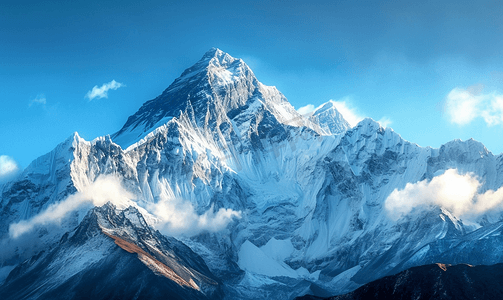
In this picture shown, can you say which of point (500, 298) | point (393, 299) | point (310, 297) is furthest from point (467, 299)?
point (310, 297)

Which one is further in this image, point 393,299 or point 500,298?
point 393,299

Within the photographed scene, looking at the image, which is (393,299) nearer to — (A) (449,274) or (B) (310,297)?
(A) (449,274)

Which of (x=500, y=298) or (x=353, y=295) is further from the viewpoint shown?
(x=353, y=295)

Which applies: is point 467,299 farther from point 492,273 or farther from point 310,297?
point 310,297

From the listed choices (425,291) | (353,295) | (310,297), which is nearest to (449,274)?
(425,291)

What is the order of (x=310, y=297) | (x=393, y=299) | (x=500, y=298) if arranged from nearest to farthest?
(x=500, y=298), (x=393, y=299), (x=310, y=297)

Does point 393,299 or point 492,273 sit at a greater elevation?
point 492,273

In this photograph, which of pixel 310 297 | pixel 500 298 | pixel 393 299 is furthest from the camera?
pixel 310 297

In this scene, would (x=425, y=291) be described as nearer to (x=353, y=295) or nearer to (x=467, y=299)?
(x=467, y=299)

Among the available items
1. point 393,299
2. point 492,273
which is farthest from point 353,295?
point 492,273
